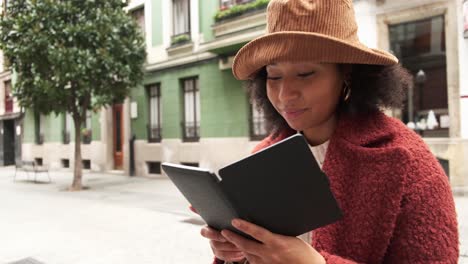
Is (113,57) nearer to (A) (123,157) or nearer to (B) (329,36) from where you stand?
(A) (123,157)

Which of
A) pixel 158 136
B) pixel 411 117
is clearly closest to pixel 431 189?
pixel 411 117

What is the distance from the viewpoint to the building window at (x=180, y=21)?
42.8 ft

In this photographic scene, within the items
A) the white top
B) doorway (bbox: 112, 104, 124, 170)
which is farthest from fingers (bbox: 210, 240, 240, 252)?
doorway (bbox: 112, 104, 124, 170)

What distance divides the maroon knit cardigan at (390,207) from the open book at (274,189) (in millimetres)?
148

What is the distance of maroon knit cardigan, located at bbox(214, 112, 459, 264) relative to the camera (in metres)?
1.03

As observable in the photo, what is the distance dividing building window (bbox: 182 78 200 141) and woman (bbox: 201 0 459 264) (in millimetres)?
11975

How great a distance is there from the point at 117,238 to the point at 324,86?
17.2 ft

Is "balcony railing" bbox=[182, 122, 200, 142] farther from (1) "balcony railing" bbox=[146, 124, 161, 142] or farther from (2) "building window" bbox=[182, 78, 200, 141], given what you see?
(1) "balcony railing" bbox=[146, 124, 161, 142]

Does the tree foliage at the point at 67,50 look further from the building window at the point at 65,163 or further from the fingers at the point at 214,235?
the fingers at the point at 214,235

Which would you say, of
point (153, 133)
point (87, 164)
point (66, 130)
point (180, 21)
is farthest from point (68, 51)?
point (66, 130)

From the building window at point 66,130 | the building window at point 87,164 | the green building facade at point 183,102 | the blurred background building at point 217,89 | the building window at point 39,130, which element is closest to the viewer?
Result: the blurred background building at point 217,89

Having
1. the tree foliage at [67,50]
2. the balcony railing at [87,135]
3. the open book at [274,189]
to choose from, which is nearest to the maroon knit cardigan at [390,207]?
the open book at [274,189]

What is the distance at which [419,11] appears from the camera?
8.52 meters

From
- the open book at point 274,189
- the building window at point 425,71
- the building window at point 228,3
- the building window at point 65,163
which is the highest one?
the building window at point 228,3
